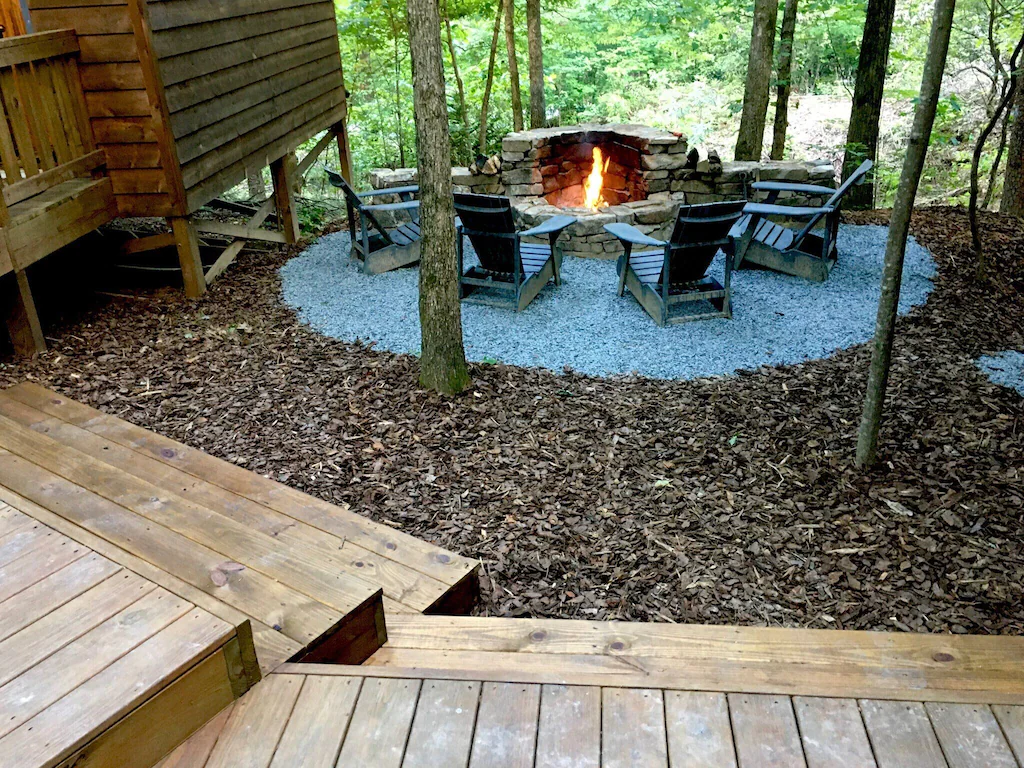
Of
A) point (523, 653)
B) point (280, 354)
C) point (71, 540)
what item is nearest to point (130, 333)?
point (280, 354)

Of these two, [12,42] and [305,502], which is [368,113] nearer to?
[12,42]

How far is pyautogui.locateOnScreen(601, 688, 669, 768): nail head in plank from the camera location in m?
1.66

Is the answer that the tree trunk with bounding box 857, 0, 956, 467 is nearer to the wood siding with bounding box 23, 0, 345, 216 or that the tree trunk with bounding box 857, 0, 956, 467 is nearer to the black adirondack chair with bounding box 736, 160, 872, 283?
the black adirondack chair with bounding box 736, 160, 872, 283

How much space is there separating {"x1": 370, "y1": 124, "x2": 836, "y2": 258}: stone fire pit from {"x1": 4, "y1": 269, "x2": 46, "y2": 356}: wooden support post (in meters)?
3.88

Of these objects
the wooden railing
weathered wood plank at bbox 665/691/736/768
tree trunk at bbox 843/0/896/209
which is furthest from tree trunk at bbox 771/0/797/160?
weathered wood plank at bbox 665/691/736/768

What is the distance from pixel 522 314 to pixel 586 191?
312 cm

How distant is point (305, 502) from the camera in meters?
2.93

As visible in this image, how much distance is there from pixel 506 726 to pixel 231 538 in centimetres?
123

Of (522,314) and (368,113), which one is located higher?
(368,113)

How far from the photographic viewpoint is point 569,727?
5.72 ft

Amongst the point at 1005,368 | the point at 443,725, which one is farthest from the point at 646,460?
the point at 1005,368

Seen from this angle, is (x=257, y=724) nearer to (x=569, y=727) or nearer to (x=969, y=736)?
(x=569, y=727)

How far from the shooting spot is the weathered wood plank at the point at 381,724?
5.51ft

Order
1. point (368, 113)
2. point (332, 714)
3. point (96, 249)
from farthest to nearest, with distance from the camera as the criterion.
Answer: point (368, 113), point (96, 249), point (332, 714)
